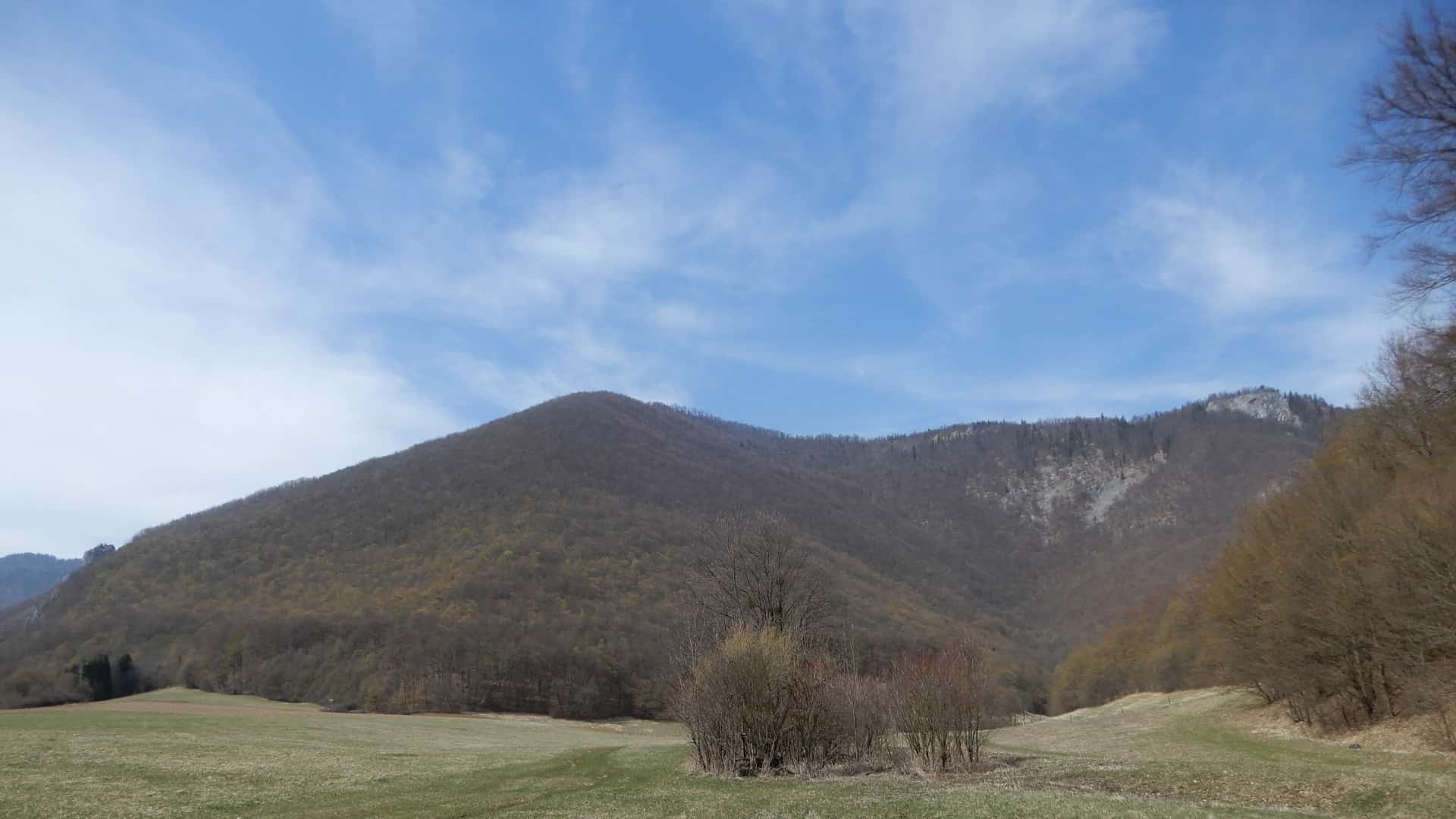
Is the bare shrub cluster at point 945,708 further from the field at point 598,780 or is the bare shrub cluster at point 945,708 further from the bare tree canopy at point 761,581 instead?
the bare tree canopy at point 761,581

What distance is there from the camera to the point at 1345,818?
1433cm

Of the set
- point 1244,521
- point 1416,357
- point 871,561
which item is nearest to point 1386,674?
point 1244,521

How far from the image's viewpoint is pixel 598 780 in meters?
24.6

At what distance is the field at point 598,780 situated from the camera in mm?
16078

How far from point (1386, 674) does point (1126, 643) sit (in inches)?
3234

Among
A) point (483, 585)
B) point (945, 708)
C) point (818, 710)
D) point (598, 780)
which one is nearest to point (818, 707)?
point (818, 710)

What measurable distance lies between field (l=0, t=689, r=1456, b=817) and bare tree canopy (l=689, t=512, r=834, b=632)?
8353 mm

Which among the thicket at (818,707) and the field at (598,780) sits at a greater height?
the thicket at (818,707)

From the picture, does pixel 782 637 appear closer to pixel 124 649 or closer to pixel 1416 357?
pixel 1416 357

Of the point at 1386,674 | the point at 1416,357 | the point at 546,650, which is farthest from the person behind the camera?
the point at 546,650

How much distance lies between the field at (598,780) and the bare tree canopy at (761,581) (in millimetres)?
8353

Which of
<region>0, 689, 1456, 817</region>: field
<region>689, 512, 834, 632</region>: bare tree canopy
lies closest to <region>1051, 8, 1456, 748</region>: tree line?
<region>0, 689, 1456, 817</region>: field

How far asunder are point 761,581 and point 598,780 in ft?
69.9

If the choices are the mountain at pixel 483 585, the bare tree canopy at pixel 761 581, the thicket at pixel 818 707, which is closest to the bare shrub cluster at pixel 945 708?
the thicket at pixel 818 707
